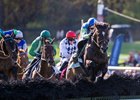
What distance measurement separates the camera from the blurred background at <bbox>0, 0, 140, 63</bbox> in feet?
134

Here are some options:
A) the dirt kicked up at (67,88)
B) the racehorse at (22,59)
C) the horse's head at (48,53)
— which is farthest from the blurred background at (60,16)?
the dirt kicked up at (67,88)

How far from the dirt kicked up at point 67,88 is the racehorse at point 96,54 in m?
0.40

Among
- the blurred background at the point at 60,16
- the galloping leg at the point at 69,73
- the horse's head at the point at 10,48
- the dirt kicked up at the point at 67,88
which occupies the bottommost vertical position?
the dirt kicked up at the point at 67,88

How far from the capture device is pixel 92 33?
1032 centimetres

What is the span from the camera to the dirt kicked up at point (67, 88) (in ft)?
28.0

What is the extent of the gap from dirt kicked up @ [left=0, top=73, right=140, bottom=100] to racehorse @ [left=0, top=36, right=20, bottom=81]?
4.20ft

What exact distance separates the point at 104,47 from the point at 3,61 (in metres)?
1.86

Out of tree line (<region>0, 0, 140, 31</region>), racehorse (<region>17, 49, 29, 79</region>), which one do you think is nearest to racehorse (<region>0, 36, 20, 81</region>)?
racehorse (<region>17, 49, 29, 79</region>)

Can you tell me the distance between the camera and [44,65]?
420 inches

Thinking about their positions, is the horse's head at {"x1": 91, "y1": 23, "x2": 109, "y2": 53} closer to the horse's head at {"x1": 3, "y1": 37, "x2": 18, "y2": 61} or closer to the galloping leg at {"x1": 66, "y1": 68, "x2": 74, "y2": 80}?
the galloping leg at {"x1": 66, "y1": 68, "x2": 74, "y2": 80}

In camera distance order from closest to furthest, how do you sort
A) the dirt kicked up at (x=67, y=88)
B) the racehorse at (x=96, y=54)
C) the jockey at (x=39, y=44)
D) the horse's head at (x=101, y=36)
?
the dirt kicked up at (x=67, y=88), the horse's head at (x=101, y=36), the racehorse at (x=96, y=54), the jockey at (x=39, y=44)

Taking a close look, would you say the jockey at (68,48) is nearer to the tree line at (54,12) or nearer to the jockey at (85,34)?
the jockey at (85,34)

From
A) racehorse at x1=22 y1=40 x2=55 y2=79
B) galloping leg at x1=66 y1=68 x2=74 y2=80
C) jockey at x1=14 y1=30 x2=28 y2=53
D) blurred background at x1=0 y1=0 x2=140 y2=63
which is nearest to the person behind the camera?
racehorse at x1=22 y1=40 x2=55 y2=79

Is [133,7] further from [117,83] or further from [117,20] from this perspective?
[117,83]
